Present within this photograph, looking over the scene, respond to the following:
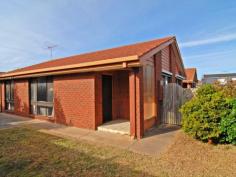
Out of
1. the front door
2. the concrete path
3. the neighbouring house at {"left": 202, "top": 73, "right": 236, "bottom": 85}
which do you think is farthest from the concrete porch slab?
the neighbouring house at {"left": 202, "top": 73, "right": 236, "bottom": 85}

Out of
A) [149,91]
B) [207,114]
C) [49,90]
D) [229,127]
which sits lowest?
[229,127]

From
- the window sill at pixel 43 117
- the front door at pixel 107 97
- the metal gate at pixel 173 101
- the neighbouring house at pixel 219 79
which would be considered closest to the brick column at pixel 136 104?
the front door at pixel 107 97

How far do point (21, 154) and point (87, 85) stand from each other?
389cm

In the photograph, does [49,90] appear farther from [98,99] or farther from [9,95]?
[9,95]

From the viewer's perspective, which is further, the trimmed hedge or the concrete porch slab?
the concrete porch slab

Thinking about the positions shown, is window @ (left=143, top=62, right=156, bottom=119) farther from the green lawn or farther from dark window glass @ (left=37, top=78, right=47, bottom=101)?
dark window glass @ (left=37, top=78, right=47, bottom=101)

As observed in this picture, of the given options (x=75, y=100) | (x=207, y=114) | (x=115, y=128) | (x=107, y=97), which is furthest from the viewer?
(x=107, y=97)

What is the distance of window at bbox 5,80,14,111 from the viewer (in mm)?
13208

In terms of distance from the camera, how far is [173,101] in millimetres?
8703

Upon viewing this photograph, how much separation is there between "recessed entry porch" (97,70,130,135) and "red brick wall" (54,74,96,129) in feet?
2.57

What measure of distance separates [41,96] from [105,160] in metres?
7.77

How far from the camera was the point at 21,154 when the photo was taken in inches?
187

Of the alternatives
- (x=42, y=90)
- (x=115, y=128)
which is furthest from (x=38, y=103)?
(x=115, y=128)

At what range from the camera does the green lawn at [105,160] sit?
145 inches
